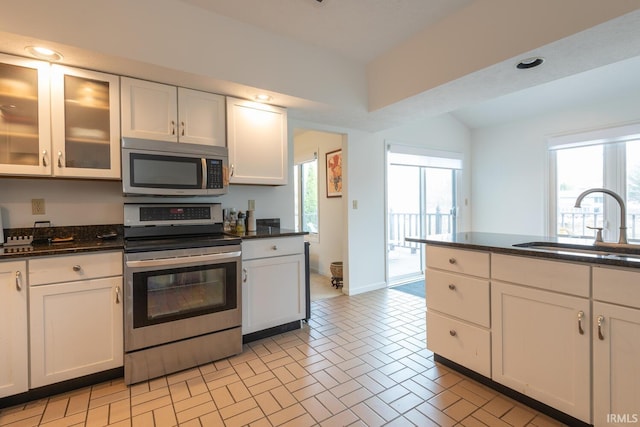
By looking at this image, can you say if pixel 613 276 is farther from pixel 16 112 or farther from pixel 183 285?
pixel 16 112

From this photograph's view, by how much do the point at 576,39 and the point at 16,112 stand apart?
3501 mm

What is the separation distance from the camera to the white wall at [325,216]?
461 cm

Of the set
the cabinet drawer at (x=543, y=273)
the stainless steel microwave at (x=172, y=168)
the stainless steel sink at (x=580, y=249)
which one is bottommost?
the cabinet drawer at (x=543, y=273)

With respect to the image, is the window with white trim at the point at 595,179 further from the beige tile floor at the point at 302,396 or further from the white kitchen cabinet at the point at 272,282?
the white kitchen cabinet at the point at 272,282

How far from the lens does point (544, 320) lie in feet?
5.13

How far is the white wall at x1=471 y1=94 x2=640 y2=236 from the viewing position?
12.6 feet

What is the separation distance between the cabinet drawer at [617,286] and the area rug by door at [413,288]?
251cm

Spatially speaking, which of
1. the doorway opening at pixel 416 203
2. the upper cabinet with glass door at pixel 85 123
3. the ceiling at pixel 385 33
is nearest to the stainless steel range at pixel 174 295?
the upper cabinet with glass door at pixel 85 123

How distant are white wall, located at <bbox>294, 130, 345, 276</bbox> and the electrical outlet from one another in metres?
3.28

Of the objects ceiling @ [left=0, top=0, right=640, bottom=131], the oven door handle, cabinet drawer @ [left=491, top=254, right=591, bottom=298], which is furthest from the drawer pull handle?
the oven door handle

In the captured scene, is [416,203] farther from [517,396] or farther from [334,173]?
[517,396]

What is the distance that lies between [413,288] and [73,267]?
3708 mm

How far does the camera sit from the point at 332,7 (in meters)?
2.27

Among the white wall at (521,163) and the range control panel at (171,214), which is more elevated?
the white wall at (521,163)
